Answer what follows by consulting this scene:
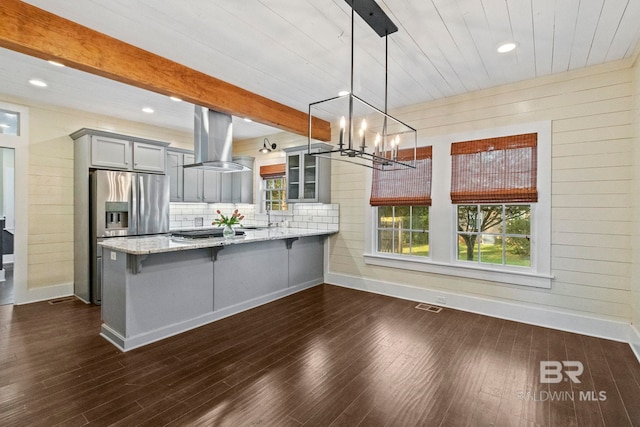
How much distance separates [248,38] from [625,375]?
4065 millimetres

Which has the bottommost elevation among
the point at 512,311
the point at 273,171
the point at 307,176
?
the point at 512,311

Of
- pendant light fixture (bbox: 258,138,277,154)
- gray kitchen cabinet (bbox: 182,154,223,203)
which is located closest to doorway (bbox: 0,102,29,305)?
gray kitchen cabinet (bbox: 182,154,223,203)

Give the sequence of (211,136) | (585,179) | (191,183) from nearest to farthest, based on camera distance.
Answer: (585,179) → (211,136) → (191,183)

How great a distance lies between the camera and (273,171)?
6031mm

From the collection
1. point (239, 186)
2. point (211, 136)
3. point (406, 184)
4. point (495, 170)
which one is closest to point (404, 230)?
point (406, 184)

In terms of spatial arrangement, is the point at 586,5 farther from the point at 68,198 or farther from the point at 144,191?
the point at 68,198

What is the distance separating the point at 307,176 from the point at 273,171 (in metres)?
1.11

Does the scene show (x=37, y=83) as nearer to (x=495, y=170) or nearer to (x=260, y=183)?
(x=260, y=183)

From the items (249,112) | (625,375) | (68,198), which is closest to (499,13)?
(249,112)

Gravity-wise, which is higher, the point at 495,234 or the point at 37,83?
the point at 37,83

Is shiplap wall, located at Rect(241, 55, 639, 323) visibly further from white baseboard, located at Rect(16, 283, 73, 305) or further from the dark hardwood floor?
white baseboard, located at Rect(16, 283, 73, 305)

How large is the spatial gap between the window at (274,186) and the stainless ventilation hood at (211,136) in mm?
1946

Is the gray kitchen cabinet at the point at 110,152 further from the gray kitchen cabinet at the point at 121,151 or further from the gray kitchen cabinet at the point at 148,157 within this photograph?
the gray kitchen cabinet at the point at 148,157

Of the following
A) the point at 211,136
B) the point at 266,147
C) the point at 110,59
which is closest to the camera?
the point at 110,59
